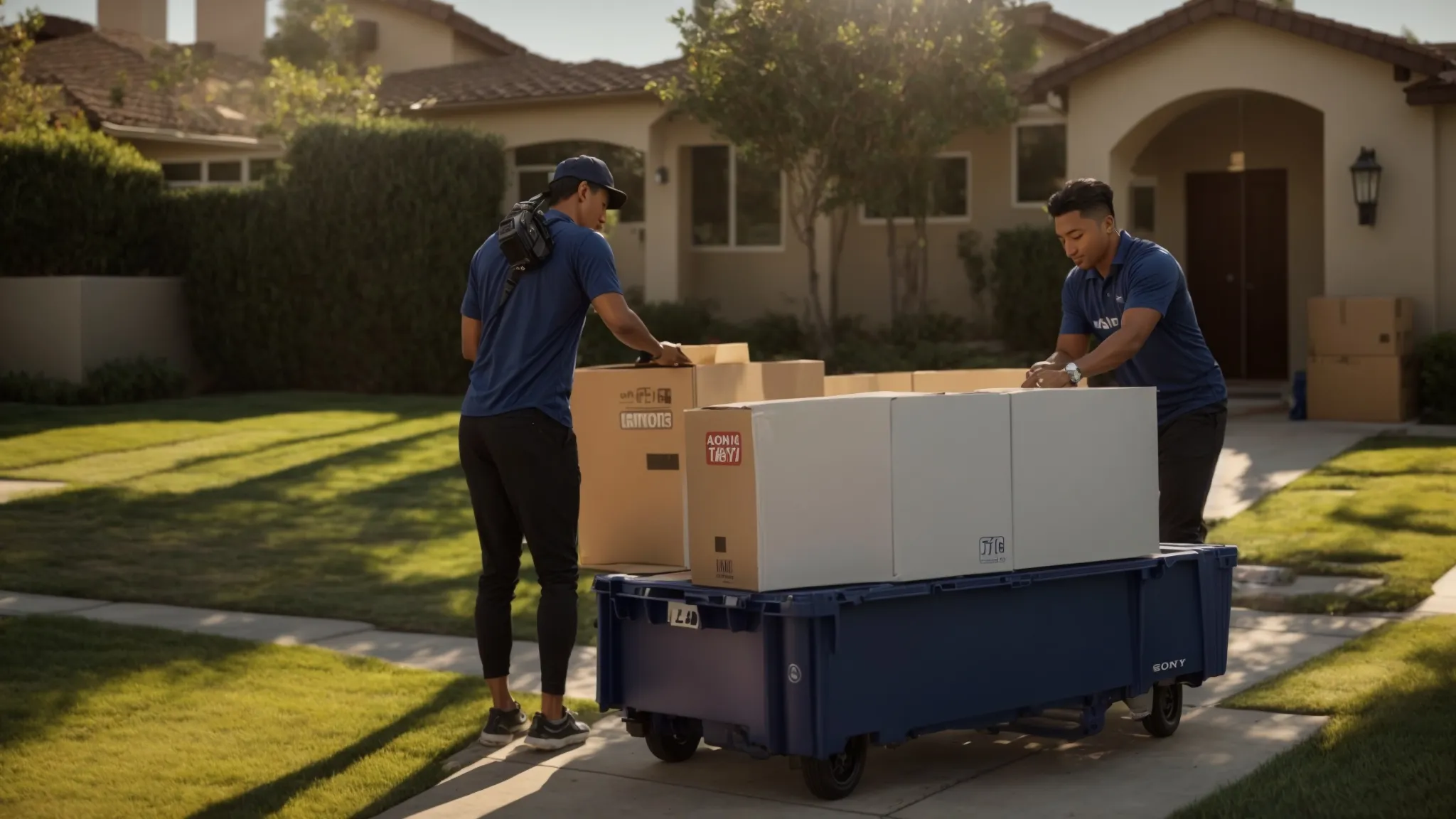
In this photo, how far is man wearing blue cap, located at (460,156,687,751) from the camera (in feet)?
20.1

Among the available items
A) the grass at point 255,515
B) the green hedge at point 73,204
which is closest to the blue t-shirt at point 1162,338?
the grass at point 255,515

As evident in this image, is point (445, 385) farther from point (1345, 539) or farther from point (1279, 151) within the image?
point (1345, 539)

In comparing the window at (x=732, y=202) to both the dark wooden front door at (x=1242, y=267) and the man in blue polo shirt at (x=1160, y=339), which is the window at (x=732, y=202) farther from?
the man in blue polo shirt at (x=1160, y=339)

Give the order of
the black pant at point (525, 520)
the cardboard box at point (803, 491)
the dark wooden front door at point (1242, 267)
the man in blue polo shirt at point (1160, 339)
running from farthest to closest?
1. the dark wooden front door at point (1242, 267)
2. the man in blue polo shirt at point (1160, 339)
3. the black pant at point (525, 520)
4. the cardboard box at point (803, 491)

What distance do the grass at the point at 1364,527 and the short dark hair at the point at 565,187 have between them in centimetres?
466

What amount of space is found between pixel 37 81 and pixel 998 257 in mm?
17613

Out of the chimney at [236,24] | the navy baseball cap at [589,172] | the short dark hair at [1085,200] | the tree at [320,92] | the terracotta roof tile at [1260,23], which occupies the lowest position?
the short dark hair at [1085,200]

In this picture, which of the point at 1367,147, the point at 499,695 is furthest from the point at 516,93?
the point at 499,695

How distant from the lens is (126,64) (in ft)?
104

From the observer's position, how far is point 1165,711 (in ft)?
20.4

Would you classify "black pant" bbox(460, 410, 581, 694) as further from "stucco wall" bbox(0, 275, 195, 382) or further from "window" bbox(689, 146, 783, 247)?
"window" bbox(689, 146, 783, 247)

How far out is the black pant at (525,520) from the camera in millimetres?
6113

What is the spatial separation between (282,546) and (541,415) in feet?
18.8

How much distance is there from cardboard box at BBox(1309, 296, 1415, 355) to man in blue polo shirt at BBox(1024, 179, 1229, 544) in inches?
431
